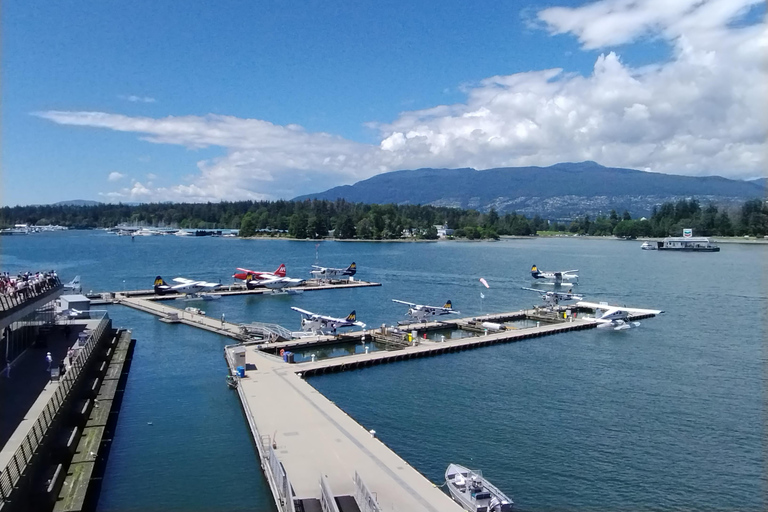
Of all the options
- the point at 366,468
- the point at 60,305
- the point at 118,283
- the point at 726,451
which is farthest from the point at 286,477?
the point at 118,283

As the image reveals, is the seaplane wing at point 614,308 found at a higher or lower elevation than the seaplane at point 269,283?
lower

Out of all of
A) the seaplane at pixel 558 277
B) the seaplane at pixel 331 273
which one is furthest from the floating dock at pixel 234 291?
the seaplane at pixel 558 277

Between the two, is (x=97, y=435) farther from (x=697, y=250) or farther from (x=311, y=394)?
(x=697, y=250)

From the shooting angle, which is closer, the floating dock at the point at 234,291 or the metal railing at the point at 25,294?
the metal railing at the point at 25,294

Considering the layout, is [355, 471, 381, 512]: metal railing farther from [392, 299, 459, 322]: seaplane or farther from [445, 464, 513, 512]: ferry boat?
[392, 299, 459, 322]: seaplane

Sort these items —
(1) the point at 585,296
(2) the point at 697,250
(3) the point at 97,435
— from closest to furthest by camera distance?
(3) the point at 97,435 → (1) the point at 585,296 → (2) the point at 697,250

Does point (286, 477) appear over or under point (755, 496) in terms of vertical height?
over

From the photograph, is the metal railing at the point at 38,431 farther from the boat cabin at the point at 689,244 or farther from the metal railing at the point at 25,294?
the boat cabin at the point at 689,244
